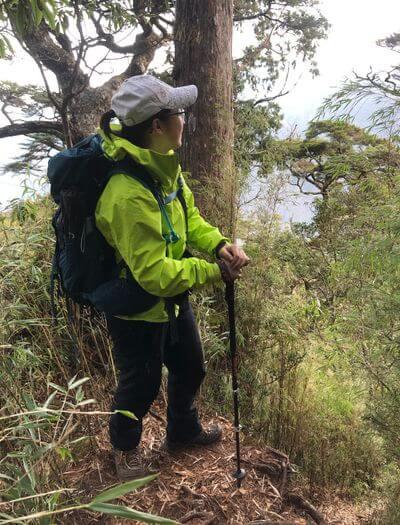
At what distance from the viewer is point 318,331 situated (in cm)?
378

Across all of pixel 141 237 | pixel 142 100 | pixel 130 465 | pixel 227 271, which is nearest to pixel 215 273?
pixel 227 271

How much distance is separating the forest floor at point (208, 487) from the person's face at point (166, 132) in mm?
1610

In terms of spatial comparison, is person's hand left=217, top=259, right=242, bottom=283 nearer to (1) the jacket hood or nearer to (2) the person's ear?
(1) the jacket hood

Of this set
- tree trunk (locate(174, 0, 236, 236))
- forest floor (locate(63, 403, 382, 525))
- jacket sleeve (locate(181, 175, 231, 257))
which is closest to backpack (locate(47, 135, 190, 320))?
jacket sleeve (locate(181, 175, 231, 257))

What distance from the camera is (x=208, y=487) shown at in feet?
7.72

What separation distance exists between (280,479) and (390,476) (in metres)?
0.92

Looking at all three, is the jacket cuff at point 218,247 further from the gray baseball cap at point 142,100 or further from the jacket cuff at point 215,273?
the gray baseball cap at point 142,100

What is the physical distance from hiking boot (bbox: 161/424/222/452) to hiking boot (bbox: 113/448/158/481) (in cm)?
22

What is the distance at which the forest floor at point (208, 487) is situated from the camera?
2.20 meters

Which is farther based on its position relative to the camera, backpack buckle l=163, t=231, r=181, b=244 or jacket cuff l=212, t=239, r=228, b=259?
jacket cuff l=212, t=239, r=228, b=259

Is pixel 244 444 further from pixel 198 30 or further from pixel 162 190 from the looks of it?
pixel 198 30

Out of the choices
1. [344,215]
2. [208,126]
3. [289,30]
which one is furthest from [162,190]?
[289,30]

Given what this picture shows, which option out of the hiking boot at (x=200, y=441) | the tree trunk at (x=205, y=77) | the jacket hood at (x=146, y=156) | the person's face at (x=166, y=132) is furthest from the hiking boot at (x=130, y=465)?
the tree trunk at (x=205, y=77)

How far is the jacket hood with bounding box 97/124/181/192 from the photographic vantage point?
1790mm
